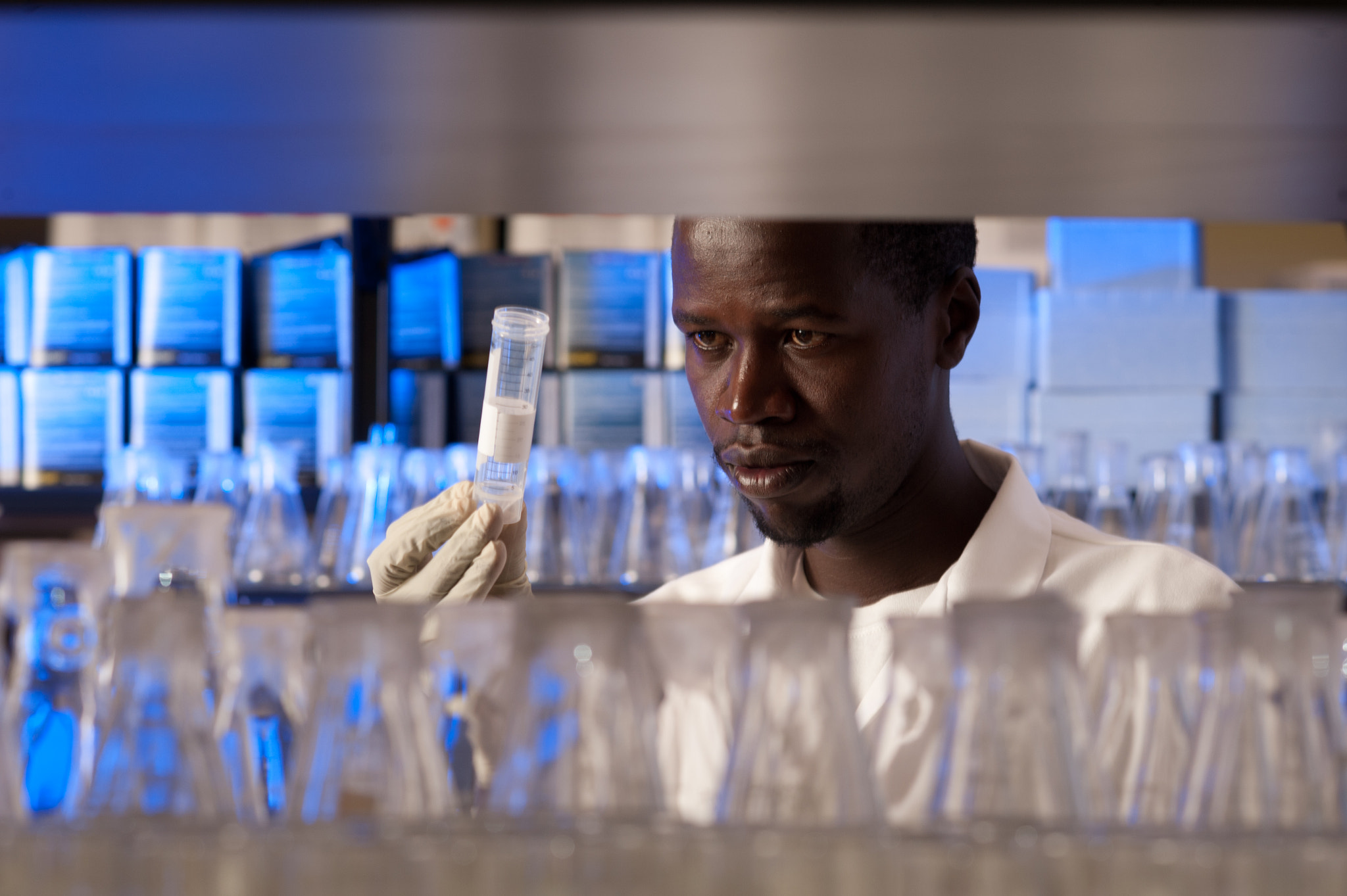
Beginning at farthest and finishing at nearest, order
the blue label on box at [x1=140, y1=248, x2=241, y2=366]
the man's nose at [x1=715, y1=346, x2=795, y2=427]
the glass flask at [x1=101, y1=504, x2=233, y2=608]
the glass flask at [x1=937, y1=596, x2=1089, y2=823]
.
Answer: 1. the blue label on box at [x1=140, y1=248, x2=241, y2=366]
2. the man's nose at [x1=715, y1=346, x2=795, y2=427]
3. the glass flask at [x1=101, y1=504, x2=233, y2=608]
4. the glass flask at [x1=937, y1=596, x2=1089, y2=823]

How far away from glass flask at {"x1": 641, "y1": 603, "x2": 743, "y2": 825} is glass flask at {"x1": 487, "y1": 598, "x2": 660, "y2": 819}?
2 centimetres

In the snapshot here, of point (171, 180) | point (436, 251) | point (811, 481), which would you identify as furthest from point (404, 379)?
point (171, 180)

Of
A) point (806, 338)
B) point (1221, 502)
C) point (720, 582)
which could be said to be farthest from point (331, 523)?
point (1221, 502)

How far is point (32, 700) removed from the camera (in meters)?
0.59

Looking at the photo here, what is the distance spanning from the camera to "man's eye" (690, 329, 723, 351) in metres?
1.10

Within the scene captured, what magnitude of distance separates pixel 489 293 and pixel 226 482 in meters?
0.61

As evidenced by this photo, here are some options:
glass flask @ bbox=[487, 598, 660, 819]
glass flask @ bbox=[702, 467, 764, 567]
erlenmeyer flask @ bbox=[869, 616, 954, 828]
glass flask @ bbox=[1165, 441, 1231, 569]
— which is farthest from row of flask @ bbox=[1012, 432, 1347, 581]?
glass flask @ bbox=[487, 598, 660, 819]

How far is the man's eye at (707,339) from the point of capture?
3.62ft

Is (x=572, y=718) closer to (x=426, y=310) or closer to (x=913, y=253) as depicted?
(x=913, y=253)

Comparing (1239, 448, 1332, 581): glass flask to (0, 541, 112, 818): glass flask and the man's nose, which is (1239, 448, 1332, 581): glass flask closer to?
the man's nose

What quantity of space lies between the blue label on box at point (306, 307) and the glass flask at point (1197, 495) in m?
1.59

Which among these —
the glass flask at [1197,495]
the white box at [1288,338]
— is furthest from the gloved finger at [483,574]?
the white box at [1288,338]

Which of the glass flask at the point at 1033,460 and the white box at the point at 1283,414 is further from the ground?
the white box at the point at 1283,414

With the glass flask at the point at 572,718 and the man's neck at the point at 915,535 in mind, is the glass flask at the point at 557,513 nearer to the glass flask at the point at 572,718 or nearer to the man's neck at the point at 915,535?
the man's neck at the point at 915,535
